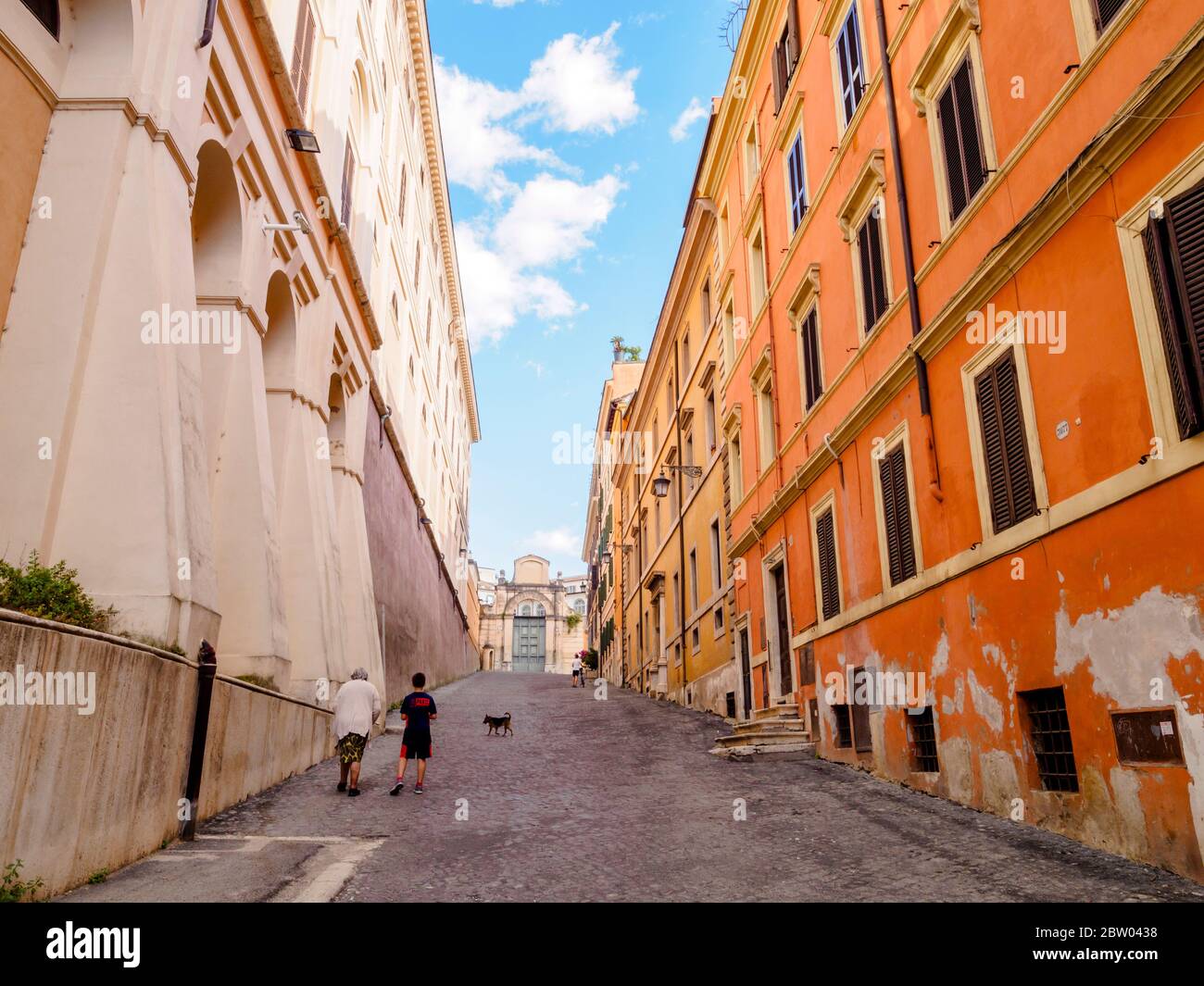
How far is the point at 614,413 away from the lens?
45.9 meters

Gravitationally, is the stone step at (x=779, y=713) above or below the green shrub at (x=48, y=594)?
below

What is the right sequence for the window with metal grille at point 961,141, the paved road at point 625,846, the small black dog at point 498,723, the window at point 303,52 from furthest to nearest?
the small black dog at point 498,723 < the window at point 303,52 < the window with metal grille at point 961,141 < the paved road at point 625,846

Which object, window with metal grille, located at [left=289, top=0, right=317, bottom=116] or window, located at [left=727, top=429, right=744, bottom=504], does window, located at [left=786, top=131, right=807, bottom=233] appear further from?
window with metal grille, located at [left=289, top=0, right=317, bottom=116]

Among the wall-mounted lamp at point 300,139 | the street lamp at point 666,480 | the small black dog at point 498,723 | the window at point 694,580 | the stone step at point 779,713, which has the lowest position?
the small black dog at point 498,723

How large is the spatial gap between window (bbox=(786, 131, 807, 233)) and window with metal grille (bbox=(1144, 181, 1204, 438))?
29.6 feet

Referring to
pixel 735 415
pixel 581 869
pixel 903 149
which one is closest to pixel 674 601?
pixel 735 415

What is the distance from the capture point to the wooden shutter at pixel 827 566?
42.0 ft

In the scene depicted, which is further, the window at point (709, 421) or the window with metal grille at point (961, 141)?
the window at point (709, 421)

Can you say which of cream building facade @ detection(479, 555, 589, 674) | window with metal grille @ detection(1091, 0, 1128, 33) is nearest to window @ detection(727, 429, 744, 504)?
window with metal grille @ detection(1091, 0, 1128, 33)

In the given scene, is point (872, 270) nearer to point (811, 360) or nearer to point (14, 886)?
point (811, 360)

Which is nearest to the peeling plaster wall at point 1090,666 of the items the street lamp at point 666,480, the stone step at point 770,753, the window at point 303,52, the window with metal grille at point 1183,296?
the window with metal grille at point 1183,296

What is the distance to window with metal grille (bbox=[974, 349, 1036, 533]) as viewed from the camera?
7.65 m

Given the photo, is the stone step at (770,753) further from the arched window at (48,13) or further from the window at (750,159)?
the arched window at (48,13)

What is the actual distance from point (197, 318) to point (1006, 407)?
7766 mm
